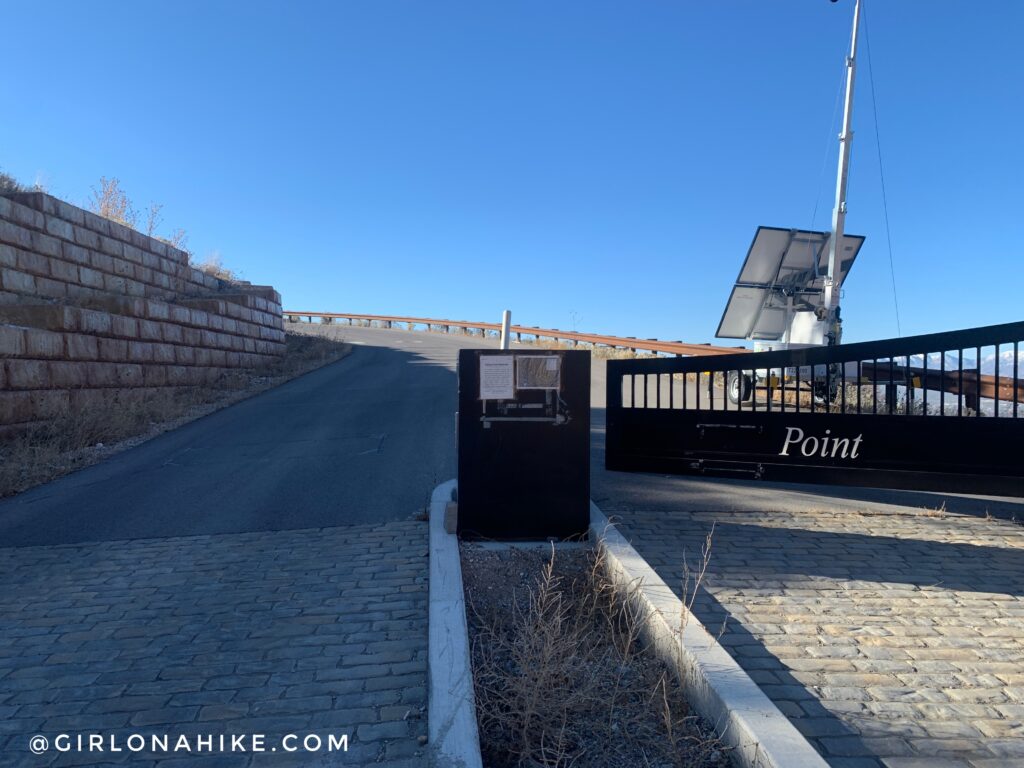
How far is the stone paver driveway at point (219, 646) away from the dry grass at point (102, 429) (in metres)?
3.26

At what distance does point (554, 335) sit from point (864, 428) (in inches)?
834

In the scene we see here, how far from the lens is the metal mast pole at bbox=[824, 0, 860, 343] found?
464 inches

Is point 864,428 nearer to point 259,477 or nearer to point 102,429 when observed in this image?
point 259,477

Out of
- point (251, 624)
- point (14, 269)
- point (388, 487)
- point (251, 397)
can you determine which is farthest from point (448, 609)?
point (251, 397)

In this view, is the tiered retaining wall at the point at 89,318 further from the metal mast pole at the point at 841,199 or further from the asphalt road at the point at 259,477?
the metal mast pole at the point at 841,199

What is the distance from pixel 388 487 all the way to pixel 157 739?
432 centimetres

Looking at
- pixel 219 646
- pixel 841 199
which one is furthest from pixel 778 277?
pixel 219 646

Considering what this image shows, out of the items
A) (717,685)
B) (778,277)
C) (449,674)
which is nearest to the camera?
(717,685)

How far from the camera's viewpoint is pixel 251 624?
4219mm

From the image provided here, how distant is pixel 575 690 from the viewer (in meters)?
3.43

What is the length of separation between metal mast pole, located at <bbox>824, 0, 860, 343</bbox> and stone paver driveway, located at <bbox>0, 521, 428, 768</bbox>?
9321mm

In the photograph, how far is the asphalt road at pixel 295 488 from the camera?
21.1 feet

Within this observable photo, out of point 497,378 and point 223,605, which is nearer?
point 223,605

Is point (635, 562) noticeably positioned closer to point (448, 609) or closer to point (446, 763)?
point (448, 609)
